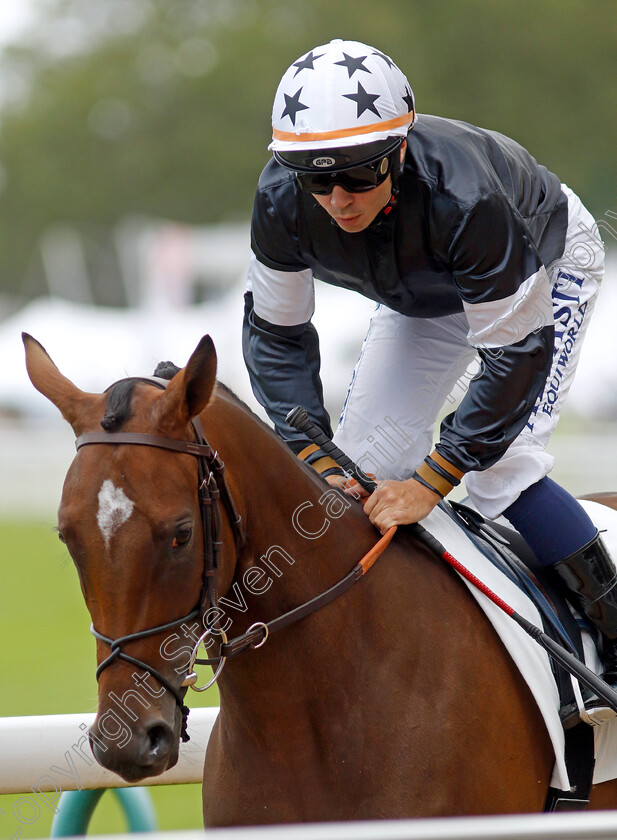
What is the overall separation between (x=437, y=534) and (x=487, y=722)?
0.48 meters

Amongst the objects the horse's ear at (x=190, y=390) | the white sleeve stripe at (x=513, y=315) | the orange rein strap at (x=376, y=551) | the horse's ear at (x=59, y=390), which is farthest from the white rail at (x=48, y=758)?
the white sleeve stripe at (x=513, y=315)

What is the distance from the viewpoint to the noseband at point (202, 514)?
6.91ft

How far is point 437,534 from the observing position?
267cm

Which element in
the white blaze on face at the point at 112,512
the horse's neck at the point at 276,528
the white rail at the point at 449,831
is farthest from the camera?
the horse's neck at the point at 276,528

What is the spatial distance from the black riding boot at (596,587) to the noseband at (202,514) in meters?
0.99

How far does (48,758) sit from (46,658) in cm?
481

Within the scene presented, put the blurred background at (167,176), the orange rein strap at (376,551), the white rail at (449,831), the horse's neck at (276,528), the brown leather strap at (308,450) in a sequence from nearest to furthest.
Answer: the white rail at (449,831), the horse's neck at (276,528), the orange rein strap at (376,551), the brown leather strap at (308,450), the blurred background at (167,176)

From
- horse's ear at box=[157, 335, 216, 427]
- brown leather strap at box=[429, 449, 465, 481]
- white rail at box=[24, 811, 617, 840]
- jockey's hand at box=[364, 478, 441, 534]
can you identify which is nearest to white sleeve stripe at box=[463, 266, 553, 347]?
brown leather strap at box=[429, 449, 465, 481]

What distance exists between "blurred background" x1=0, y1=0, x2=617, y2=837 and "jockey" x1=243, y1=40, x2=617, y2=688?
3009 millimetres

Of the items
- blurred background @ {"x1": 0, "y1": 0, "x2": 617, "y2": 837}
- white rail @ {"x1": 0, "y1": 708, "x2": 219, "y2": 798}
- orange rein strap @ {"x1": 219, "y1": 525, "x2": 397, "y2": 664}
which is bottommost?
blurred background @ {"x1": 0, "y1": 0, "x2": 617, "y2": 837}

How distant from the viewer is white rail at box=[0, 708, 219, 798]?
3193 millimetres

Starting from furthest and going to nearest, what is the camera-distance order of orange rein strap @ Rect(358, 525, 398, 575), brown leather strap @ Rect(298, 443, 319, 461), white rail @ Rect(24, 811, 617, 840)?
1. brown leather strap @ Rect(298, 443, 319, 461)
2. orange rein strap @ Rect(358, 525, 398, 575)
3. white rail @ Rect(24, 811, 617, 840)

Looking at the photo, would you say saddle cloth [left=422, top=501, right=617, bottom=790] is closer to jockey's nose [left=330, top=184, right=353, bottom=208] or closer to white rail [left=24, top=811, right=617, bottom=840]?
jockey's nose [left=330, top=184, right=353, bottom=208]

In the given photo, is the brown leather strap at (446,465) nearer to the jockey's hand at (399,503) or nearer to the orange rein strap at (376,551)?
the jockey's hand at (399,503)
